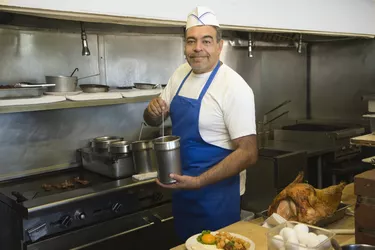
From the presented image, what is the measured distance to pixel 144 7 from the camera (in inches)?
87.7

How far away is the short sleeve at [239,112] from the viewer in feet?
6.52

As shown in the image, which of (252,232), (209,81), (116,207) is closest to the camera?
(252,232)

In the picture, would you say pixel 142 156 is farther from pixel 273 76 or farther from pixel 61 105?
pixel 273 76

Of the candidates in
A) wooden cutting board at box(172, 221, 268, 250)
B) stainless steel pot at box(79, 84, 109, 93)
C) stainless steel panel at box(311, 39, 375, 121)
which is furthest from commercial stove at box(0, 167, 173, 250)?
stainless steel panel at box(311, 39, 375, 121)

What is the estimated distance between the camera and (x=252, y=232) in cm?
167

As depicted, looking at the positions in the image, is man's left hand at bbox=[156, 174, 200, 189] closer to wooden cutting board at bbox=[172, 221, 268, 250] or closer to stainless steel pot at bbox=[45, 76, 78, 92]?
wooden cutting board at bbox=[172, 221, 268, 250]

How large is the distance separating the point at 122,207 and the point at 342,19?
2.40m

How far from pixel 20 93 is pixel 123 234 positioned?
1037 mm

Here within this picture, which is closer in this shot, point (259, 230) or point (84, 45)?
point (259, 230)

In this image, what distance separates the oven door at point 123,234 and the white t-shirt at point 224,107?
93cm

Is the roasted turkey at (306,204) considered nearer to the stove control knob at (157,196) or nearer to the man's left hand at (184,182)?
the man's left hand at (184,182)

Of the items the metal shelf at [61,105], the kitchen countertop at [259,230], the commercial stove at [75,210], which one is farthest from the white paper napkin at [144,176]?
the kitchen countertop at [259,230]

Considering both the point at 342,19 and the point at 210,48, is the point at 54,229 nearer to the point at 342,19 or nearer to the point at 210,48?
the point at 210,48

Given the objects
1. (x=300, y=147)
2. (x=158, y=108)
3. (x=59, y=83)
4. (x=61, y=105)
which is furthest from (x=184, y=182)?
(x=300, y=147)
